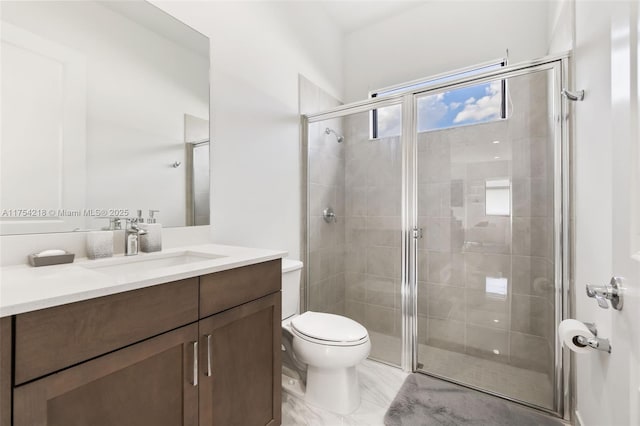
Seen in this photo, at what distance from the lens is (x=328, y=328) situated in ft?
5.14

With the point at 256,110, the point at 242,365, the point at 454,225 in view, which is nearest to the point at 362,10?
the point at 256,110

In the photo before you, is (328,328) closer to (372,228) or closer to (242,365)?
(242,365)

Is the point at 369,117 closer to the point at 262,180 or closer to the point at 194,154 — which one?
the point at 262,180

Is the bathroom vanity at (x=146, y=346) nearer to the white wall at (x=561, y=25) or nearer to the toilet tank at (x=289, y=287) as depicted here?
the toilet tank at (x=289, y=287)

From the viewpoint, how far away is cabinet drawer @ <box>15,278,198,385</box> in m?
0.60

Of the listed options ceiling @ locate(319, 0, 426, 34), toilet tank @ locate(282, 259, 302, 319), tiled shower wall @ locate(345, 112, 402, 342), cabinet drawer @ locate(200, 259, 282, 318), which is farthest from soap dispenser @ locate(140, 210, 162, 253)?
ceiling @ locate(319, 0, 426, 34)

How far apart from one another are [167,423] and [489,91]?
239 cm

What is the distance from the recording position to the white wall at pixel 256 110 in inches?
64.8

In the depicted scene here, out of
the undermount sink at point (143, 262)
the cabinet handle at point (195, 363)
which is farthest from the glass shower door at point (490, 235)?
the cabinet handle at point (195, 363)

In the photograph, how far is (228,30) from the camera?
1.72 metres

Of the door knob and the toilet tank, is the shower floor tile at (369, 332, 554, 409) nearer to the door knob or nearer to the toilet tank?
the toilet tank

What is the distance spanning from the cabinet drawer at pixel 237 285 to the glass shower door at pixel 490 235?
1196mm

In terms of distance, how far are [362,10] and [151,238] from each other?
257 centimetres

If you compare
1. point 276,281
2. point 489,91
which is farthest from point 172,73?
point 489,91
